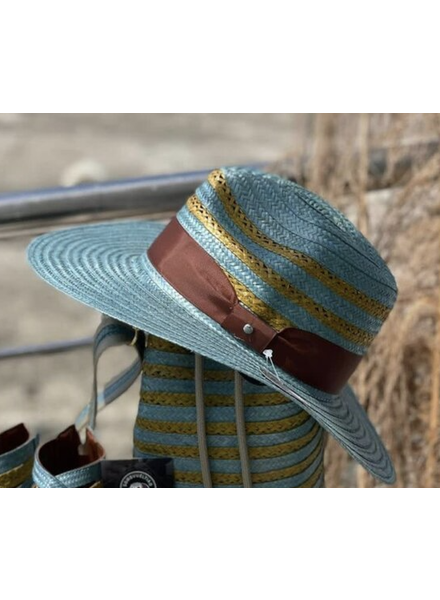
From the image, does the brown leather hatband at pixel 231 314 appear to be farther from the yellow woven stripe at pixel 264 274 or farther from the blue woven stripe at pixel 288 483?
the blue woven stripe at pixel 288 483

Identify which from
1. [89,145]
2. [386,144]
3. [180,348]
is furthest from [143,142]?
[180,348]

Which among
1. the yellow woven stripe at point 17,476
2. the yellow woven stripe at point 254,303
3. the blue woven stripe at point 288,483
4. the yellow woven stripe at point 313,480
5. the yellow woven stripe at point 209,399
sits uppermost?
the yellow woven stripe at point 254,303

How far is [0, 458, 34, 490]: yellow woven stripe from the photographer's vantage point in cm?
129

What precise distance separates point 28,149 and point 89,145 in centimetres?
28

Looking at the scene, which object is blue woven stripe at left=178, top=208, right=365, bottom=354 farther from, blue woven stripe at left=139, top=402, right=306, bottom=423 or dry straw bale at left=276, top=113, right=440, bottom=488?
dry straw bale at left=276, top=113, right=440, bottom=488

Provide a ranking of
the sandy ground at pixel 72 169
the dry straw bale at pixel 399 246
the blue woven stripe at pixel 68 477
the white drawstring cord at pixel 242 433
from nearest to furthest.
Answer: the blue woven stripe at pixel 68 477
the white drawstring cord at pixel 242 433
the dry straw bale at pixel 399 246
the sandy ground at pixel 72 169

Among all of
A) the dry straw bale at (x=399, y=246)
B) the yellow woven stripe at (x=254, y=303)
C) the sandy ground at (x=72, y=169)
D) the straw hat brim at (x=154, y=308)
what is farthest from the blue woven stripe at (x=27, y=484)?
the sandy ground at (x=72, y=169)

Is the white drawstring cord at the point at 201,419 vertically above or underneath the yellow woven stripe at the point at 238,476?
above

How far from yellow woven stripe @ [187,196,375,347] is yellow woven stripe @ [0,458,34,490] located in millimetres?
340

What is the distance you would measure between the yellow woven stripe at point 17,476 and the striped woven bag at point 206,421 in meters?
0.13

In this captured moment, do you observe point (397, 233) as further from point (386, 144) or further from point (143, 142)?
point (143, 142)

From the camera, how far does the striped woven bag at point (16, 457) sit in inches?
50.9
